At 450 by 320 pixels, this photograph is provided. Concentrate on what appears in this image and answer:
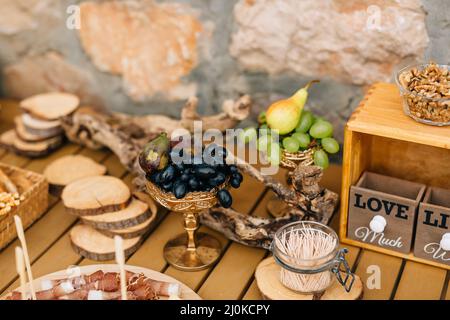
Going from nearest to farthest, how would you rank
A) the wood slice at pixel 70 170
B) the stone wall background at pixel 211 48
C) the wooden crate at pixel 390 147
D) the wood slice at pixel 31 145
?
the wooden crate at pixel 390 147, the stone wall background at pixel 211 48, the wood slice at pixel 70 170, the wood slice at pixel 31 145

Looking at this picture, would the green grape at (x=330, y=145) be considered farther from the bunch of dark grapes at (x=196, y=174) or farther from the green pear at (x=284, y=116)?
the bunch of dark grapes at (x=196, y=174)

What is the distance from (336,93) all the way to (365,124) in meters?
0.52

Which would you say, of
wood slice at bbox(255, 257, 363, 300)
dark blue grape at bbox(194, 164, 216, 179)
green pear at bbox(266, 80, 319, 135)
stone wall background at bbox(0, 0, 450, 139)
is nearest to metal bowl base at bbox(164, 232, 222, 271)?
wood slice at bbox(255, 257, 363, 300)

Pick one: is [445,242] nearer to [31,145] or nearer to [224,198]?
[224,198]

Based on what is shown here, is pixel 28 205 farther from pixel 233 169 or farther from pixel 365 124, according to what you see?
pixel 365 124

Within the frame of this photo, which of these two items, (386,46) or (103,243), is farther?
(386,46)

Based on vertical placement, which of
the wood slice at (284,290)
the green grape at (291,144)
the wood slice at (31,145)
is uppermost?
the green grape at (291,144)

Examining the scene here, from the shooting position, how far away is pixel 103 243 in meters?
2.07

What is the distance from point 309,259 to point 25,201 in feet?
3.21

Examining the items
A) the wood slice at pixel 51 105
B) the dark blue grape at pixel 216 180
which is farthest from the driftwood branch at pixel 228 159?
the dark blue grape at pixel 216 180

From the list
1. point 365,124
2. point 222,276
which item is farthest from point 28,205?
point 365,124

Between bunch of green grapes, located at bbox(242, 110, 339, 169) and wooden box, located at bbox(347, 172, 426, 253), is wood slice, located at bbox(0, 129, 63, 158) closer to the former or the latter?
bunch of green grapes, located at bbox(242, 110, 339, 169)

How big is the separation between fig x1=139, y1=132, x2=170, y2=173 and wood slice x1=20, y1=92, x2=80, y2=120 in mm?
863

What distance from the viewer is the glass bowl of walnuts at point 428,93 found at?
183cm
